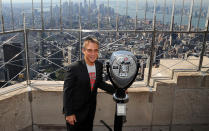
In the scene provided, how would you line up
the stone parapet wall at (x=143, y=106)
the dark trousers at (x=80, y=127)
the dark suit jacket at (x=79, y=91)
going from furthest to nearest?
the stone parapet wall at (x=143, y=106), the dark trousers at (x=80, y=127), the dark suit jacket at (x=79, y=91)

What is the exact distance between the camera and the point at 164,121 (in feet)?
11.9

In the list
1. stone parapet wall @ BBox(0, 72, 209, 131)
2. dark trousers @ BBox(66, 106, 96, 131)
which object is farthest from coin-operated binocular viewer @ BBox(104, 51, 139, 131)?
stone parapet wall @ BBox(0, 72, 209, 131)

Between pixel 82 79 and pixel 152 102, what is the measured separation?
1634 millimetres

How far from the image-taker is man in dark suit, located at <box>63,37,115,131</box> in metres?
2.23

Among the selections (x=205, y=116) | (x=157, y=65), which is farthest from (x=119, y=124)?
(x=157, y=65)

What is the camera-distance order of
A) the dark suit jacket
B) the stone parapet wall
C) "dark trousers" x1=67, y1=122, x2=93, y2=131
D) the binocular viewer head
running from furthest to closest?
the stone parapet wall < "dark trousers" x1=67, y1=122, x2=93, y2=131 < the dark suit jacket < the binocular viewer head

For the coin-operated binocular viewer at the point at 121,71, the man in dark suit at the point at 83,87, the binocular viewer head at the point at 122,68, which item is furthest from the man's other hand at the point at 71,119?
the binocular viewer head at the point at 122,68

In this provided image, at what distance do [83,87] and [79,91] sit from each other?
0.06 m

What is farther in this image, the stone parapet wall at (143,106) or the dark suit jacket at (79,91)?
the stone parapet wall at (143,106)

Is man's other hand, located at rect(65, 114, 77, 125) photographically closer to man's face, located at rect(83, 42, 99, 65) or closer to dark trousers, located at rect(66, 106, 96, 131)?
dark trousers, located at rect(66, 106, 96, 131)

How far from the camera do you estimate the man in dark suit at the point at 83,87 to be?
2227 mm

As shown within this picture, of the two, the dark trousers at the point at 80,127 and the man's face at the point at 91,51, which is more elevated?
the man's face at the point at 91,51

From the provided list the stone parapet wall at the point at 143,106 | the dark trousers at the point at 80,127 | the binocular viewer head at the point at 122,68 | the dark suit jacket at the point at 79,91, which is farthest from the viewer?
the stone parapet wall at the point at 143,106

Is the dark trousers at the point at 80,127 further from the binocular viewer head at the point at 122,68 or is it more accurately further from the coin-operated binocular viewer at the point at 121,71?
the binocular viewer head at the point at 122,68
